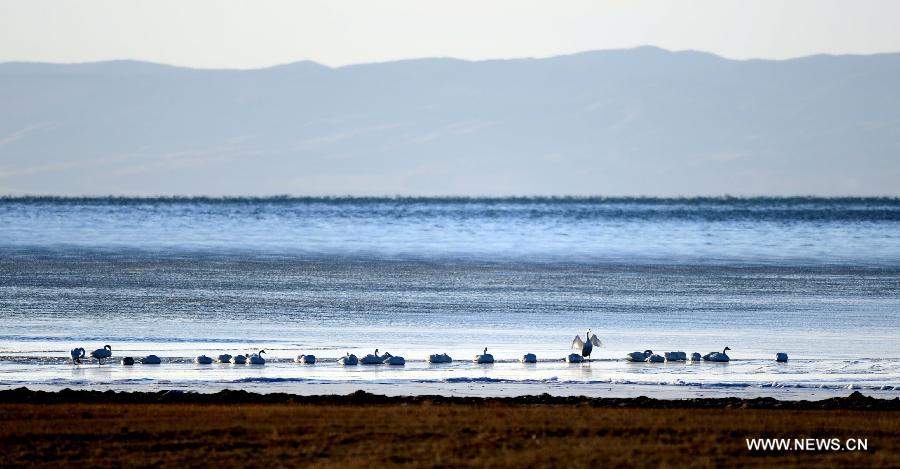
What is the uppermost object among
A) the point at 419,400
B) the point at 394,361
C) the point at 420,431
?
the point at 394,361

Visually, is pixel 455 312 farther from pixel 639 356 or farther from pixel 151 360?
pixel 151 360

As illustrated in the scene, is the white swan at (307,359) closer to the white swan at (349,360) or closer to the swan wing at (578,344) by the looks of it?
the white swan at (349,360)

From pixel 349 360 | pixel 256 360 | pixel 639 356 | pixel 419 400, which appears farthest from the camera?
pixel 639 356

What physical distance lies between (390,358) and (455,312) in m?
7.83

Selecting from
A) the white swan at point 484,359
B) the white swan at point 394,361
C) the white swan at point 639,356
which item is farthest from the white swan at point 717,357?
the white swan at point 394,361

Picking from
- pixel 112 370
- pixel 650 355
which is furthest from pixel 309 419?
pixel 650 355

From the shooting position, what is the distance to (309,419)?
13156mm

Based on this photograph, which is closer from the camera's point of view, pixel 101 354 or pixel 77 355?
pixel 77 355

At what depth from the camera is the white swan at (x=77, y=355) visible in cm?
1861

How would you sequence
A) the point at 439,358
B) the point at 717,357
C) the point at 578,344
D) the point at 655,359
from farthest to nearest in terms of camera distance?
the point at 578,344 < the point at 655,359 < the point at 717,357 < the point at 439,358

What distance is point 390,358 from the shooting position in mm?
18703

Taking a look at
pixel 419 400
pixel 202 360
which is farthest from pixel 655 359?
pixel 202 360

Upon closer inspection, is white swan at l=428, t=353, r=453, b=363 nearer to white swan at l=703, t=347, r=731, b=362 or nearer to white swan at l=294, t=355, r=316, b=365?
white swan at l=294, t=355, r=316, b=365

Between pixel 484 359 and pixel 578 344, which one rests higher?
pixel 578 344
